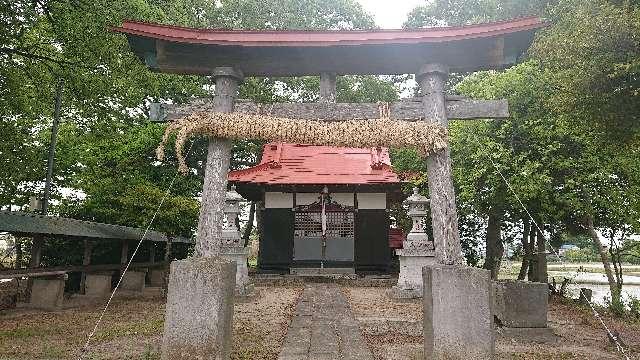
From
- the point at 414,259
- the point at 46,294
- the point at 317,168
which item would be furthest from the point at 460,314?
the point at 317,168

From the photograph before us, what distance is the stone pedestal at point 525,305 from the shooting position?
6.82m

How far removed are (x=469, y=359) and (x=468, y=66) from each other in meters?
4.05

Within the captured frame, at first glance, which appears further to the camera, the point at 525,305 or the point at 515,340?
the point at 525,305

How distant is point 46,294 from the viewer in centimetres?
986

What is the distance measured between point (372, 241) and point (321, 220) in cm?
206

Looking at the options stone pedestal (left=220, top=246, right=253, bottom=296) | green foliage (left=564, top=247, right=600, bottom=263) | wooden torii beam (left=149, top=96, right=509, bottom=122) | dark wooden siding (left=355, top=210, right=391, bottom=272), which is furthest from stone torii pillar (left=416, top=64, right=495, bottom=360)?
green foliage (left=564, top=247, right=600, bottom=263)

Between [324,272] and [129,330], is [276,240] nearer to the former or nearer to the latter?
[324,272]

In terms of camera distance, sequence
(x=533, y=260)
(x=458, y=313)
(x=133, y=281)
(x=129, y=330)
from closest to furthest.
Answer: (x=458, y=313), (x=129, y=330), (x=133, y=281), (x=533, y=260)

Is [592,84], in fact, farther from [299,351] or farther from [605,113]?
[299,351]

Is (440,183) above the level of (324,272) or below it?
above

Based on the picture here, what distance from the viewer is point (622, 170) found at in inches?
402

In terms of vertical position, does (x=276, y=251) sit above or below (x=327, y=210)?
below

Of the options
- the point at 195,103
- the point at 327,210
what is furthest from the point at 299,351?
the point at 327,210

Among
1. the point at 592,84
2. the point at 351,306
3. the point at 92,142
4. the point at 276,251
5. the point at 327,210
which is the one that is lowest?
the point at 351,306
